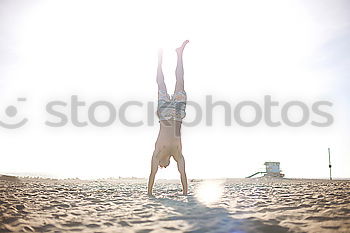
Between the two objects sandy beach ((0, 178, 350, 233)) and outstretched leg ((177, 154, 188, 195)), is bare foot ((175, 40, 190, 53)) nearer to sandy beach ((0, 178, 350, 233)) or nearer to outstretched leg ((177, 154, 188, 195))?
outstretched leg ((177, 154, 188, 195))

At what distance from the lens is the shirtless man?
25.3 ft

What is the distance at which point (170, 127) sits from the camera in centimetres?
786

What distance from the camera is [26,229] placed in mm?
4188

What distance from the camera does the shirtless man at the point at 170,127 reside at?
7.71 meters

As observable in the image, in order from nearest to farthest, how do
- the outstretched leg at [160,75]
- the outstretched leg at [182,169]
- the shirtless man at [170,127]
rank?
the outstretched leg at [182,169] < the shirtless man at [170,127] < the outstretched leg at [160,75]

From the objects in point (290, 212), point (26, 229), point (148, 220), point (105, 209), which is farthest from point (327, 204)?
point (26, 229)

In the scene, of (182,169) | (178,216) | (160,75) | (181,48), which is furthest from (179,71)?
(178,216)

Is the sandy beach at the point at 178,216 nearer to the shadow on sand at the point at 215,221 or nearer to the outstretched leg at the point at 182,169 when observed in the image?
the shadow on sand at the point at 215,221

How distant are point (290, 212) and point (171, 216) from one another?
6.47 ft

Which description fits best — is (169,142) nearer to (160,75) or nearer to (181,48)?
(160,75)

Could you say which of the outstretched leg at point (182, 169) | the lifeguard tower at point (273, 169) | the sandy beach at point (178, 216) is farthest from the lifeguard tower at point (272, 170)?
the sandy beach at point (178, 216)

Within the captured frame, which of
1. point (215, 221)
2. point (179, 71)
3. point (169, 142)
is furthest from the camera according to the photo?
point (179, 71)

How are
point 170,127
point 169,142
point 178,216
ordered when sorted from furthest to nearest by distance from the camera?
point 170,127, point 169,142, point 178,216

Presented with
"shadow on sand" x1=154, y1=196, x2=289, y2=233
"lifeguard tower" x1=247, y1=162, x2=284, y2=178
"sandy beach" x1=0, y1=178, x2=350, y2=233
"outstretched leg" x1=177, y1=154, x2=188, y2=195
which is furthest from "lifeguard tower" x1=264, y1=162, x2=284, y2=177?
"shadow on sand" x1=154, y1=196, x2=289, y2=233
